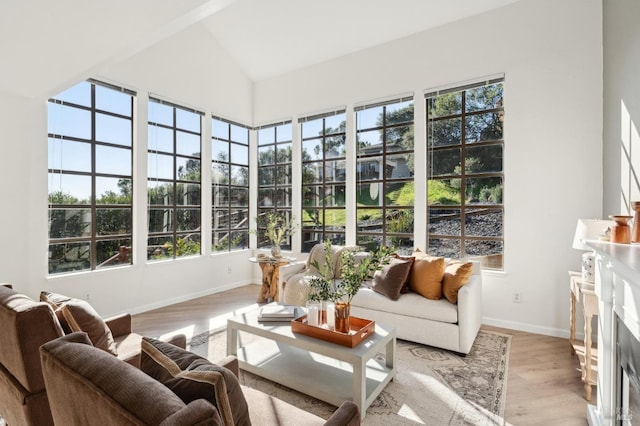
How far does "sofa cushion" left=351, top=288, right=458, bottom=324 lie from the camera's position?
118 inches

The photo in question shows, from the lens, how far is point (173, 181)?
15.2ft

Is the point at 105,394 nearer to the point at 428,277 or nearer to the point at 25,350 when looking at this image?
the point at 25,350

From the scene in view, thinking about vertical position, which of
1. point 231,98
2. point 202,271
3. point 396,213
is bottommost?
point 202,271

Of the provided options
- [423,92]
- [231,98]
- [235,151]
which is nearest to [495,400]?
[423,92]

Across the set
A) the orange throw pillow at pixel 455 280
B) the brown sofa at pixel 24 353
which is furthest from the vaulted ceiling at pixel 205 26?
the orange throw pillow at pixel 455 280

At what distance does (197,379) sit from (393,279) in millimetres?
2610

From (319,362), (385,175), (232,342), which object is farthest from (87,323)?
(385,175)

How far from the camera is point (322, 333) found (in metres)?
2.29

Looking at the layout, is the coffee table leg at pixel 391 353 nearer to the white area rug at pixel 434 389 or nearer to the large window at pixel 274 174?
the white area rug at pixel 434 389

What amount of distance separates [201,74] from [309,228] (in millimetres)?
2887

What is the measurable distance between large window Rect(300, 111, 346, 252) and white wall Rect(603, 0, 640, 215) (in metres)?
2.99

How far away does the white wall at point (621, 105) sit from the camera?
7.84 ft

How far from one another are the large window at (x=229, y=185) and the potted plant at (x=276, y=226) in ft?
0.94

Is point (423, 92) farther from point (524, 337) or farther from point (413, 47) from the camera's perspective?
point (524, 337)
